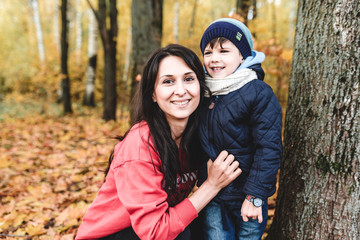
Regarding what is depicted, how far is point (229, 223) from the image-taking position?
1.74 m

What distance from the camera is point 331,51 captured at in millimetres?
1488

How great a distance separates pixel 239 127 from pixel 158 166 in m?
0.59

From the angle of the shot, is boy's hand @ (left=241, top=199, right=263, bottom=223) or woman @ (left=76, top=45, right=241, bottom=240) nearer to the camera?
woman @ (left=76, top=45, right=241, bottom=240)

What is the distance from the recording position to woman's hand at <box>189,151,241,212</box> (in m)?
1.57

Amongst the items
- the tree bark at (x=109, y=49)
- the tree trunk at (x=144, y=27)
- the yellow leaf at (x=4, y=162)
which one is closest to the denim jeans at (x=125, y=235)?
the tree trunk at (x=144, y=27)

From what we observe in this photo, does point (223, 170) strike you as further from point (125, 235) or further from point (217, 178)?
point (125, 235)

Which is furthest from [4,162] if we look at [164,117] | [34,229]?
[164,117]

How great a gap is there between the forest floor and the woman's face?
712 mm

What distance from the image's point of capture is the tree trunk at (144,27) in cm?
459

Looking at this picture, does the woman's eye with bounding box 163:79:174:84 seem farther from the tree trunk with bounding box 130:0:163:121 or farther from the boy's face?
the tree trunk with bounding box 130:0:163:121

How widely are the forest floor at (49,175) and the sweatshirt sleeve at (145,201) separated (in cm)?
70

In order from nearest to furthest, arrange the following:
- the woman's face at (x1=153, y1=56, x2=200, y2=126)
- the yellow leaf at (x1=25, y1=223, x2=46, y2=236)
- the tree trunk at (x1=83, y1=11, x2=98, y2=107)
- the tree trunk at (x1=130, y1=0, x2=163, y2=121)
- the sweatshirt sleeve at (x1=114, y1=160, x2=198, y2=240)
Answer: the sweatshirt sleeve at (x1=114, y1=160, x2=198, y2=240) < the woman's face at (x1=153, y1=56, x2=200, y2=126) < the yellow leaf at (x1=25, y1=223, x2=46, y2=236) < the tree trunk at (x1=130, y1=0, x2=163, y2=121) < the tree trunk at (x1=83, y1=11, x2=98, y2=107)

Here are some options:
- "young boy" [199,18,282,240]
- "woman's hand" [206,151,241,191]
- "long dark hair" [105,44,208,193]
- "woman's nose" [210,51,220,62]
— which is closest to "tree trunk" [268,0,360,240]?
"young boy" [199,18,282,240]

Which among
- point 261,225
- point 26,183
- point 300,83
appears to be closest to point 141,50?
point 26,183
